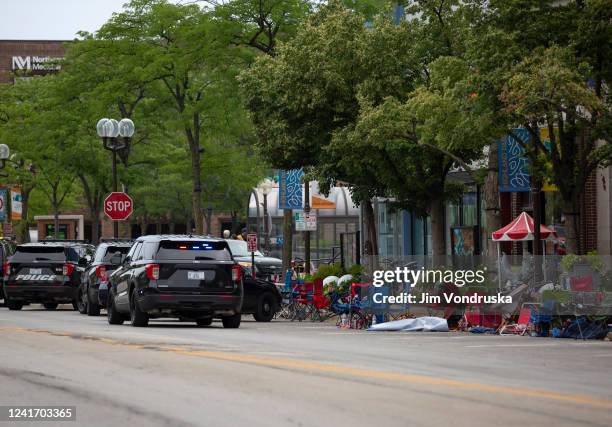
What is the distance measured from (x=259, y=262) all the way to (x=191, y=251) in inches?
814

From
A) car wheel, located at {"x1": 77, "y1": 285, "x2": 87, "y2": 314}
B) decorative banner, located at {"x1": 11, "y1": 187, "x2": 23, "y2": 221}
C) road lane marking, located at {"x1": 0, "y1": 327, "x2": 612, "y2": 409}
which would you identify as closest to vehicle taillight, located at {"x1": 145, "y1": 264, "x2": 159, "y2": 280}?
road lane marking, located at {"x1": 0, "y1": 327, "x2": 612, "y2": 409}

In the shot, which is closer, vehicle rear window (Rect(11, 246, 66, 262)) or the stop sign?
vehicle rear window (Rect(11, 246, 66, 262))

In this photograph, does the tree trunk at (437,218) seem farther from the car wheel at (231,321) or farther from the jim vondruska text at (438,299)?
the car wheel at (231,321)

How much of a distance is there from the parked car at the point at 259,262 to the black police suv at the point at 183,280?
28.1ft

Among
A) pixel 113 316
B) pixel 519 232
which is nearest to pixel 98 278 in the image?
pixel 113 316

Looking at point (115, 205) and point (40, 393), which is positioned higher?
point (115, 205)

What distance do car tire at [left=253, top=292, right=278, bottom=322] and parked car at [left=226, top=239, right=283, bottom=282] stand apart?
3.21 metres

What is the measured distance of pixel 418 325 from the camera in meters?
27.9

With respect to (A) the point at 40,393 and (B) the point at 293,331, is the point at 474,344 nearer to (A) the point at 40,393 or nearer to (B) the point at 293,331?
(B) the point at 293,331

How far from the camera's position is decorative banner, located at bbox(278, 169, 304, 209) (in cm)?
4397

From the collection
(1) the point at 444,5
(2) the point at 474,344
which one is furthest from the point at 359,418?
(1) the point at 444,5

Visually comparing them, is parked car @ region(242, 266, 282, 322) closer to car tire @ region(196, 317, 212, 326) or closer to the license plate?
car tire @ region(196, 317, 212, 326)

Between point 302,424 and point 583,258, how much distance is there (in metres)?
17.0

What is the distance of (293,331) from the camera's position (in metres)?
26.9
